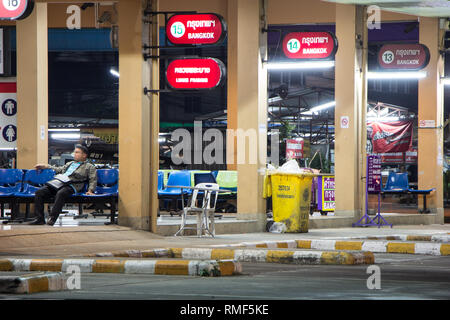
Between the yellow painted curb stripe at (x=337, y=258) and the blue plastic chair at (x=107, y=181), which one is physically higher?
the blue plastic chair at (x=107, y=181)

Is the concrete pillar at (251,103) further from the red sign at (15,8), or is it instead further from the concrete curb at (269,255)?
the concrete curb at (269,255)

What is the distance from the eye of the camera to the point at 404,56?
20109mm

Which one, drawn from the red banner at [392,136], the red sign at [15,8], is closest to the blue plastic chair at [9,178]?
the red sign at [15,8]

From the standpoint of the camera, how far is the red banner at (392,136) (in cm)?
2319

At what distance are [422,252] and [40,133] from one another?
8425mm

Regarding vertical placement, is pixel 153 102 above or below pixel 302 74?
below

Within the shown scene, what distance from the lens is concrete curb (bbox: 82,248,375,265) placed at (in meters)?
9.41

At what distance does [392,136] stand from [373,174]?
5319 mm

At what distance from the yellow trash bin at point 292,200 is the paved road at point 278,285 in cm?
657

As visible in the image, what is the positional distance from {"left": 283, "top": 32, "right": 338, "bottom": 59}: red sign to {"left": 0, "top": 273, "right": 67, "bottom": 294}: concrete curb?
36.3 ft

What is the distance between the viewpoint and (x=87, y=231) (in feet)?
40.2

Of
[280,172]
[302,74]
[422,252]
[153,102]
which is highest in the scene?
[302,74]
